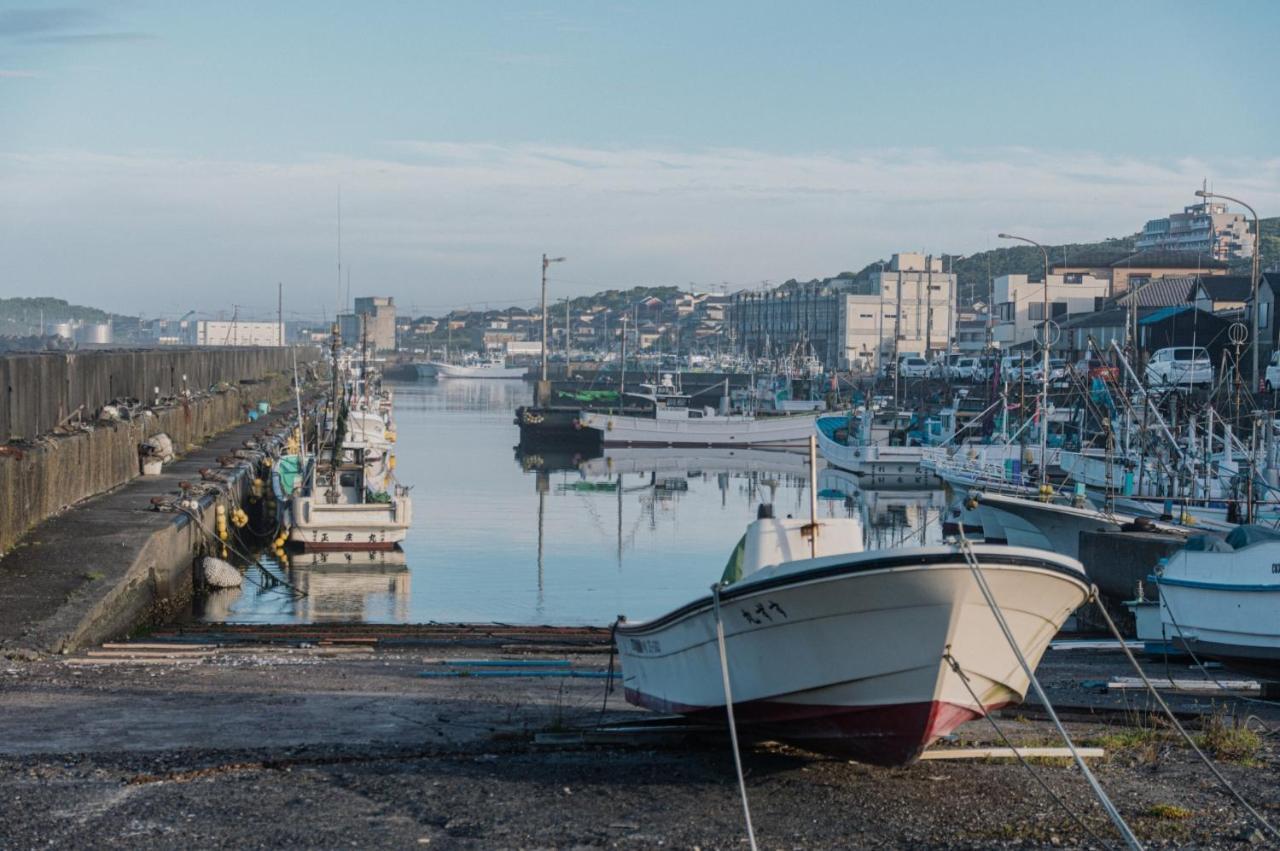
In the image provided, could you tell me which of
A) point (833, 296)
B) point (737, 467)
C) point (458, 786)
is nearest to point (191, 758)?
point (458, 786)

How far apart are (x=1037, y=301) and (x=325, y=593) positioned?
261ft

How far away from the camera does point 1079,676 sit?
47.1ft

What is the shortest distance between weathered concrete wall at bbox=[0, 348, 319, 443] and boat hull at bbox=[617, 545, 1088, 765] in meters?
15.7

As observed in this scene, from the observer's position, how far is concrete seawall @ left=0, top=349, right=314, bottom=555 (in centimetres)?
1941

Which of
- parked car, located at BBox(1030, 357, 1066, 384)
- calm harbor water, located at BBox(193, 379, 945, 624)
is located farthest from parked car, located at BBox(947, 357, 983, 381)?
calm harbor water, located at BBox(193, 379, 945, 624)

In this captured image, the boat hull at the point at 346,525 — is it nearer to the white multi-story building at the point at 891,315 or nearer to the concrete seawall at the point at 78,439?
the concrete seawall at the point at 78,439

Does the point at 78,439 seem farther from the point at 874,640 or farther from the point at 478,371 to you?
the point at 478,371

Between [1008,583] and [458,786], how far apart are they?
3349 millimetres

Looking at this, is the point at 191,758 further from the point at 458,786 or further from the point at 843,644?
the point at 843,644

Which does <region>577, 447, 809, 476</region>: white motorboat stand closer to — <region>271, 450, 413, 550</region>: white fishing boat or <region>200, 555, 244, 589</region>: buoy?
Result: <region>271, 450, 413, 550</region>: white fishing boat

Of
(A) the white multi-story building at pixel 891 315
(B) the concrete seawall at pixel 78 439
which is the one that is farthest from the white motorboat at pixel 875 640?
(A) the white multi-story building at pixel 891 315

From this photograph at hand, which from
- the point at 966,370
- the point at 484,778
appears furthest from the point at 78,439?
the point at 966,370

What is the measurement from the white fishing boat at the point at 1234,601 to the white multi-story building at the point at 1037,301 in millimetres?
75373

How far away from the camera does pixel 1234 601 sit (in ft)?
54.7
